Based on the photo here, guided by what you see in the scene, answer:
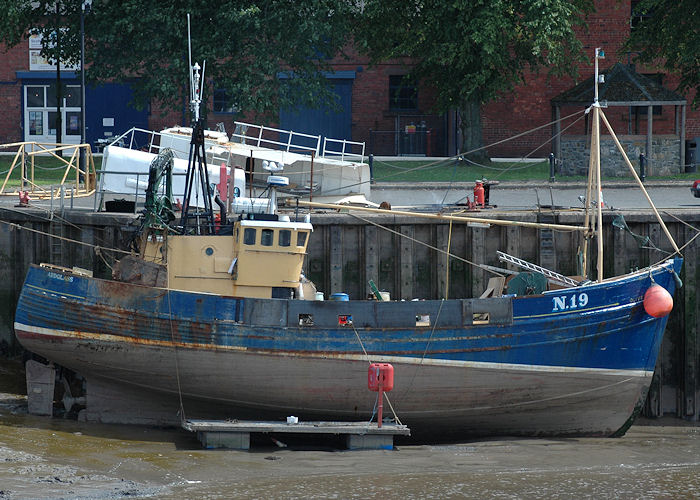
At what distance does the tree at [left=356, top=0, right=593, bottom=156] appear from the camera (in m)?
38.7

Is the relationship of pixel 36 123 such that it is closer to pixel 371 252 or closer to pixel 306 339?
pixel 371 252

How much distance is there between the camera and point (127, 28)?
129ft

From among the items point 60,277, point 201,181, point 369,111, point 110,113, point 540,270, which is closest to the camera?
point 60,277

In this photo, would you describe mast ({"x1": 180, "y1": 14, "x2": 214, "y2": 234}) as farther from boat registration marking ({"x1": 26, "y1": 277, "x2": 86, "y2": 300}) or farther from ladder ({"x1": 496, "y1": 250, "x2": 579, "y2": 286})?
ladder ({"x1": 496, "y1": 250, "x2": 579, "y2": 286})

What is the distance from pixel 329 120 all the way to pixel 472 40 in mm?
11955

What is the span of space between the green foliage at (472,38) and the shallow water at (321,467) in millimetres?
19800

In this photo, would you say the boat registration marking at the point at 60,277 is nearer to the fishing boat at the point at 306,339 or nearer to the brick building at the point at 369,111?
the fishing boat at the point at 306,339

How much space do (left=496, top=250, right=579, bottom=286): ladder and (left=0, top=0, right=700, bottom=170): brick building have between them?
2497 cm

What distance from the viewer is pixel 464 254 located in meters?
23.8

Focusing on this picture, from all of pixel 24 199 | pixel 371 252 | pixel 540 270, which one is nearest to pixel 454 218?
pixel 540 270

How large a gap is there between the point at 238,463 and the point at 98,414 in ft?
13.7

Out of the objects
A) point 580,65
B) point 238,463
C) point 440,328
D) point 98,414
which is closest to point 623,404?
point 440,328

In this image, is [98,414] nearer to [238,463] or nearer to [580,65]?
[238,463]

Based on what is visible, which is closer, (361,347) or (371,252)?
(361,347)
